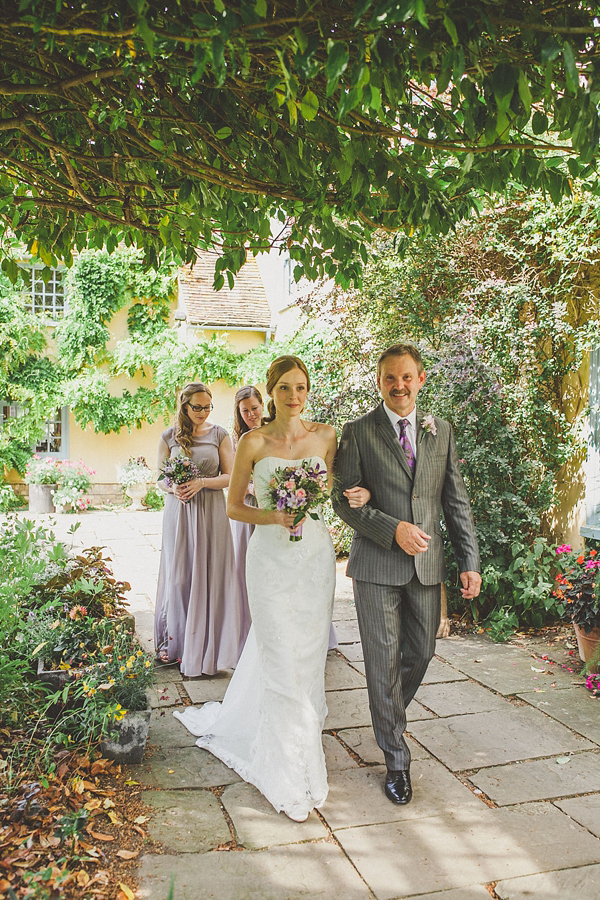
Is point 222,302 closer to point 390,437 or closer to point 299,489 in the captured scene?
point 390,437

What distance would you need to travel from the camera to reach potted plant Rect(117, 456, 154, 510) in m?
16.6

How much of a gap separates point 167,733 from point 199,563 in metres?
1.48

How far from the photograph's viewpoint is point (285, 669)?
12.8 feet

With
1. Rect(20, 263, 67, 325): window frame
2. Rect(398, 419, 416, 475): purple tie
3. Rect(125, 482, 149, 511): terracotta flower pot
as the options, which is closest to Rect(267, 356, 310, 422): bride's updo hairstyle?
Rect(398, 419, 416, 475): purple tie

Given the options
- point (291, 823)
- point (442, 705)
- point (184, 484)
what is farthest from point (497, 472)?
point (291, 823)

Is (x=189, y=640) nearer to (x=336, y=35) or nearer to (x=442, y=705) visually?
(x=442, y=705)

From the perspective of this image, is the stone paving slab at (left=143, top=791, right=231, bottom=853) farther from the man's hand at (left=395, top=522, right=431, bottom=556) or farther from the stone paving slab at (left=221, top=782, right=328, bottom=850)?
the man's hand at (left=395, top=522, right=431, bottom=556)

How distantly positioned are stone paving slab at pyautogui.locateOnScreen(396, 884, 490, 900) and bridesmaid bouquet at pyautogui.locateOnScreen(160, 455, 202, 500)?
348 centimetres

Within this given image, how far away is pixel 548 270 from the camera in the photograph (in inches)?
272

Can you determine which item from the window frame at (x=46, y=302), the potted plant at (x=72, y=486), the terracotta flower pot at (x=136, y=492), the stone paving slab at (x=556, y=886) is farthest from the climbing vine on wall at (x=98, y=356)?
the stone paving slab at (x=556, y=886)

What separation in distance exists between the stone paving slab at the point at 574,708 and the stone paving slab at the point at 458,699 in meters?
0.26

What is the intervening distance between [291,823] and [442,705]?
72.5 inches

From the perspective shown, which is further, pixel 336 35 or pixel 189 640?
pixel 189 640

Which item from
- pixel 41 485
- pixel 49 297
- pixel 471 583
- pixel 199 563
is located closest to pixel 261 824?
pixel 471 583
